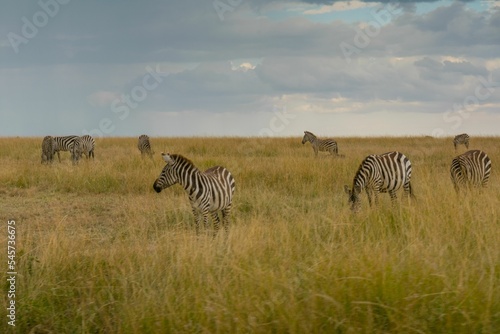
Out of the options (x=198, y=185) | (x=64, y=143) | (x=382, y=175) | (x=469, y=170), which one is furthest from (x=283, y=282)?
(x=64, y=143)

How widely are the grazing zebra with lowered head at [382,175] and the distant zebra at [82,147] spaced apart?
14684mm

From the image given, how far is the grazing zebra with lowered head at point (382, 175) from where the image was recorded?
10.2 metres

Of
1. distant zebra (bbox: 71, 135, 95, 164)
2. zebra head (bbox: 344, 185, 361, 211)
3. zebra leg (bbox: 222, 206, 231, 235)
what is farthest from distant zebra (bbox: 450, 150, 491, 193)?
distant zebra (bbox: 71, 135, 95, 164)

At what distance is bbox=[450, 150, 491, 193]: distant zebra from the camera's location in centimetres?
1191

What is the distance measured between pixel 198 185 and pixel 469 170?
6352 mm

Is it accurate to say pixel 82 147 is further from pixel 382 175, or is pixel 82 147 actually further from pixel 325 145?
pixel 382 175

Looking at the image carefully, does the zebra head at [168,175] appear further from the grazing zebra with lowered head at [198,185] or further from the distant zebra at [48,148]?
the distant zebra at [48,148]

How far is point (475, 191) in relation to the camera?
1000 centimetres

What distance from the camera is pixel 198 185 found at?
8281 millimetres

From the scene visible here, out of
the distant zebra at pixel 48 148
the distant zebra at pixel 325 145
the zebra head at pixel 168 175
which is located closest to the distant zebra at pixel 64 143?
the distant zebra at pixel 48 148

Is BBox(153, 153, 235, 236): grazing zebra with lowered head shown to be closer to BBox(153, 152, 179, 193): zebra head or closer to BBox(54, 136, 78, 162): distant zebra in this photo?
BBox(153, 152, 179, 193): zebra head

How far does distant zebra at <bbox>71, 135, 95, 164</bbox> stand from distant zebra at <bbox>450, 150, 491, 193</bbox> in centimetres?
1500

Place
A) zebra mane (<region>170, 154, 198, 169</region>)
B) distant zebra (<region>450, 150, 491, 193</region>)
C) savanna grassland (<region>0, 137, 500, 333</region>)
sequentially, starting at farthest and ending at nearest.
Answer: distant zebra (<region>450, 150, 491, 193</region>), zebra mane (<region>170, 154, 198, 169</region>), savanna grassland (<region>0, 137, 500, 333</region>)

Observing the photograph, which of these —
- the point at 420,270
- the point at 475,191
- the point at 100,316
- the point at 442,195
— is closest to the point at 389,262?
the point at 420,270
